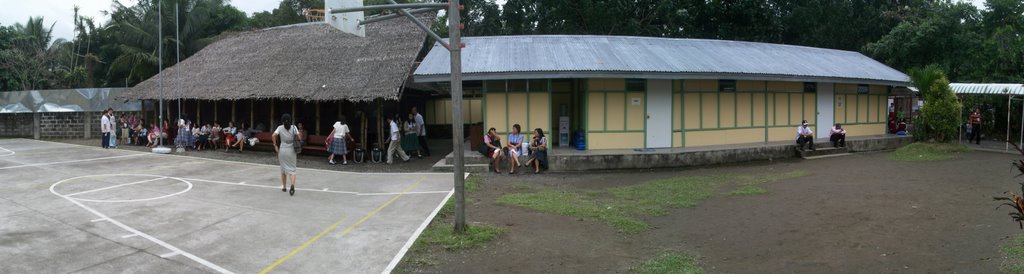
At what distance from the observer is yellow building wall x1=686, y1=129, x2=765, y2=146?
651 inches

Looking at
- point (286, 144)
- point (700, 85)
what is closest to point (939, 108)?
point (700, 85)

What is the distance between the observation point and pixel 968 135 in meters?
20.7

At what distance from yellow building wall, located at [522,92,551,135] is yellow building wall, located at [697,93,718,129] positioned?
4.43m

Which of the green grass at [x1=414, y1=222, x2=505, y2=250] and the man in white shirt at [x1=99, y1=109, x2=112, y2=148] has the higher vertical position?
the man in white shirt at [x1=99, y1=109, x2=112, y2=148]

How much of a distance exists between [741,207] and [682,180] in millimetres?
3286

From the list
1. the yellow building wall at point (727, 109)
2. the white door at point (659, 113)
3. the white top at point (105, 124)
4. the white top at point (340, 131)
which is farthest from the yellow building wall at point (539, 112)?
the white top at point (105, 124)

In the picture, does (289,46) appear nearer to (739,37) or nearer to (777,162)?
(777,162)

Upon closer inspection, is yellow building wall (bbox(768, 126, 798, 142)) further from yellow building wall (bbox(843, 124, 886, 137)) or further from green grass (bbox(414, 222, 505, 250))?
green grass (bbox(414, 222, 505, 250))

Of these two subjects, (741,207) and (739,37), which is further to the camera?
(739,37)

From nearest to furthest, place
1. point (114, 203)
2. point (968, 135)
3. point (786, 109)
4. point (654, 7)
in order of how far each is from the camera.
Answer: point (114, 203)
point (786, 109)
point (968, 135)
point (654, 7)

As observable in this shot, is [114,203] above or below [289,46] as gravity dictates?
below

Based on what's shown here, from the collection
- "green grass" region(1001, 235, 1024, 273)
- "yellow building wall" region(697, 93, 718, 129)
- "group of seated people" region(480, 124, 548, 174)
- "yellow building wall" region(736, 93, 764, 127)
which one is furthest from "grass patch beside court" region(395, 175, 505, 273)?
"yellow building wall" region(736, 93, 764, 127)

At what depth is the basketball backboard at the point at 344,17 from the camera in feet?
26.3

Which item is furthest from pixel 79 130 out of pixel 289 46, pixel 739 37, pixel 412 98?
pixel 739 37
